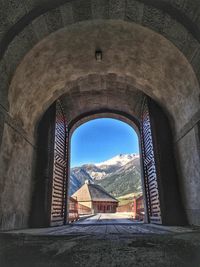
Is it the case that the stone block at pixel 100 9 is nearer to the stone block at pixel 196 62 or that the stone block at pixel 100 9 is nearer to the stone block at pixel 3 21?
the stone block at pixel 3 21

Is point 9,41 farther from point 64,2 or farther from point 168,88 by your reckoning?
point 168,88

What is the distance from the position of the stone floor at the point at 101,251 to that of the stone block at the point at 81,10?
14.3 ft

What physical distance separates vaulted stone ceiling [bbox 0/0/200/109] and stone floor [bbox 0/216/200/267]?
9.16 feet

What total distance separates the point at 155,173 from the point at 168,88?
8.78 feet

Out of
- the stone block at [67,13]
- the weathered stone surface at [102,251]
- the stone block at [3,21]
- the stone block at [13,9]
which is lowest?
the weathered stone surface at [102,251]

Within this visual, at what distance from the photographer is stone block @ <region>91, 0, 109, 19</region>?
4.38 meters

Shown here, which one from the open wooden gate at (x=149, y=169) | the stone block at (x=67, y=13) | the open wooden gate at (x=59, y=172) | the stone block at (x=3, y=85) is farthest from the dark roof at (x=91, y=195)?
the stone block at (x=67, y=13)

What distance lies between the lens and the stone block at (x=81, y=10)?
4406 millimetres

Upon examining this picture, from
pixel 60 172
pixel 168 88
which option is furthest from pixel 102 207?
pixel 168 88

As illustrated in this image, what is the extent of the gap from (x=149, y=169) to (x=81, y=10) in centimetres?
559

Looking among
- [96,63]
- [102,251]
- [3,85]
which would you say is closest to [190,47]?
[96,63]

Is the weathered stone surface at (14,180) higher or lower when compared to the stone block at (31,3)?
lower

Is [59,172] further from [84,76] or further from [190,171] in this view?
[190,171]

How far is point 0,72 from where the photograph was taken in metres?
4.16
